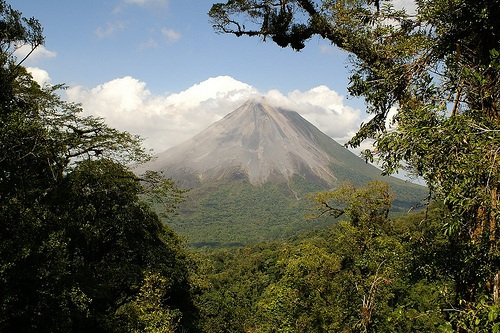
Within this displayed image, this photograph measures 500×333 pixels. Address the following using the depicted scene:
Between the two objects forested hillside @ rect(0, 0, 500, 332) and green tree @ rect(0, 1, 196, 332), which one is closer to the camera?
forested hillside @ rect(0, 0, 500, 332)

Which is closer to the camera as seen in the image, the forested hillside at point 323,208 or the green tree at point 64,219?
the forested hillside at point 323,208

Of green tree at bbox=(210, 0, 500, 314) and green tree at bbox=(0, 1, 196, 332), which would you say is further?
green tree at bbox=(0, 1, 196, 332)

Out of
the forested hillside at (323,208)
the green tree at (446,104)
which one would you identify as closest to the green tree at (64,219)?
the forested hillside at (323,208)

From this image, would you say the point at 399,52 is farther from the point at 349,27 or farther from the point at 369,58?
the point at 349,27

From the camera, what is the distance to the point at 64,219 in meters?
10.4

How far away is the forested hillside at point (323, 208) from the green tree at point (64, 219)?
51 millimetres

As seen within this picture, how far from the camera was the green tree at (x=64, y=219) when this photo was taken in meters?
7.95

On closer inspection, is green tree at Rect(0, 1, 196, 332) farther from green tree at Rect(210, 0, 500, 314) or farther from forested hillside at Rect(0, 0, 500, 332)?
green tree at Rect(210, 0, 500, 314)

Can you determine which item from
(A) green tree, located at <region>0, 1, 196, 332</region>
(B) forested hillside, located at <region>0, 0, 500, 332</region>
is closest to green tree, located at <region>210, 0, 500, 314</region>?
(B) forested hillside, located at <region>0, 0, 500, 332</region>

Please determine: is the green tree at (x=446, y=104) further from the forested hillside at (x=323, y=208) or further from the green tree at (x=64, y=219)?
the green tree at (x=64, y=219)

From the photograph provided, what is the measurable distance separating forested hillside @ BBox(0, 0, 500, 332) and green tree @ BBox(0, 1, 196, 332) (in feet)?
0.17

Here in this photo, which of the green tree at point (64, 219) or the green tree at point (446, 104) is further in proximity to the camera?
the green tree at point (64, 219)

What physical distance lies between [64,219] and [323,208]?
10.0m

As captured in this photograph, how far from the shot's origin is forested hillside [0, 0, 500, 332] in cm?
359
